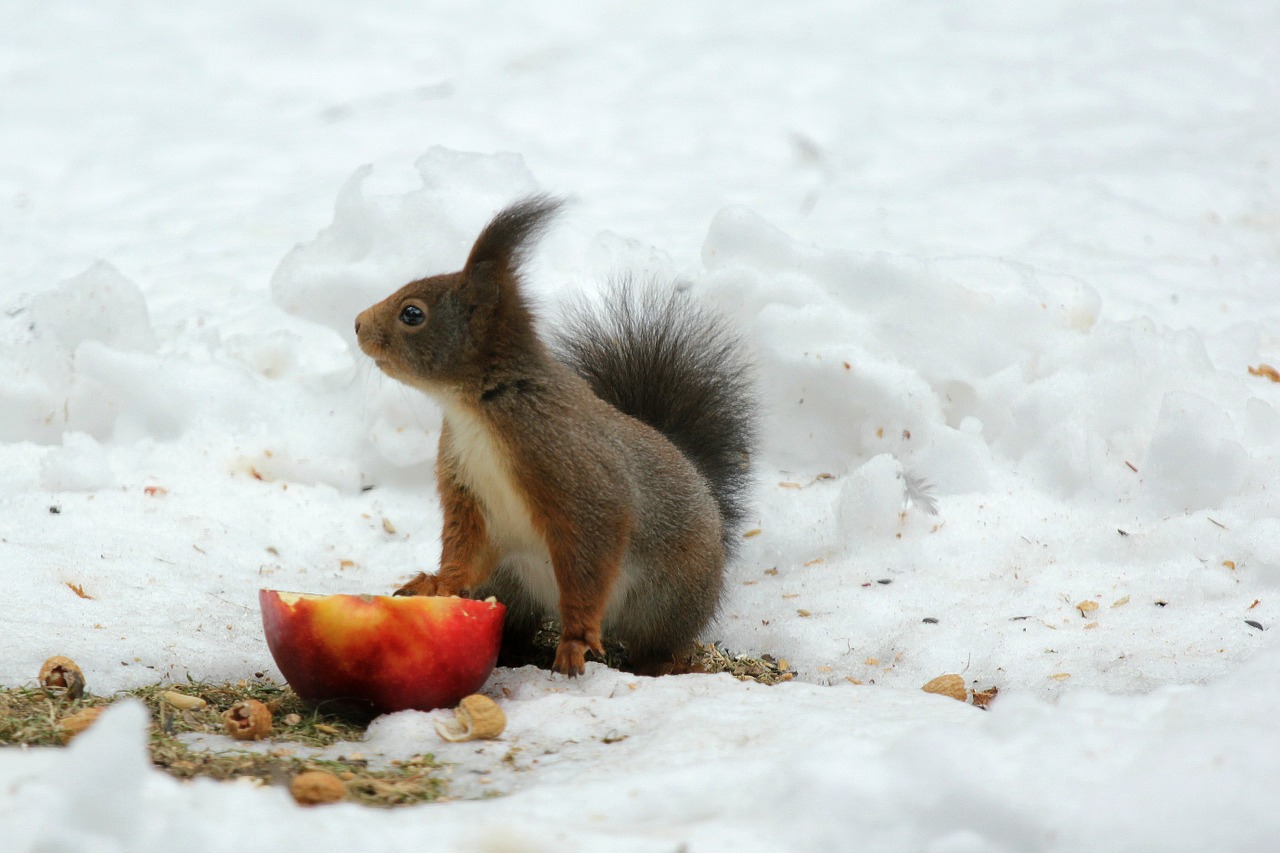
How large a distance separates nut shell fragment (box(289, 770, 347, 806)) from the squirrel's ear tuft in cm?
114

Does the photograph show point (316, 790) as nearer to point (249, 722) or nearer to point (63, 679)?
point (249, 722)

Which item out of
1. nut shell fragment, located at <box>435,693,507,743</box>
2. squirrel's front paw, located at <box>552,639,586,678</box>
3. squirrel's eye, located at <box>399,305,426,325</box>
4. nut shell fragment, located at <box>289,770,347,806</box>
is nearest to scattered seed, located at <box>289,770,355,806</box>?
nut shell fragment, located at <box>289,770,347,806</box>

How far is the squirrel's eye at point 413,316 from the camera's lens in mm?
2350

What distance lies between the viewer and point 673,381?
2.98m

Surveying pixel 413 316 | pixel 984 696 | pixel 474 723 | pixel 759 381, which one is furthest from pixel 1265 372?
pixel 474 723

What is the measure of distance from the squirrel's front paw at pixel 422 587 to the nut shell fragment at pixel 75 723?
610 millimetres

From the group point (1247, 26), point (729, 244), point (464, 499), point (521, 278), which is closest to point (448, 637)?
point (464, 499)

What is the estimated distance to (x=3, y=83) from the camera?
5664mm

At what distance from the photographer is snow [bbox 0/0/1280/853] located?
52.5 inches

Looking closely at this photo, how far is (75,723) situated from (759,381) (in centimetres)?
211

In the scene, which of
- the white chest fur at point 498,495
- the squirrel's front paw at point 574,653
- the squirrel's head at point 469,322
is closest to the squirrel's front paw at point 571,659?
the squirrel's front paw at point 574,653

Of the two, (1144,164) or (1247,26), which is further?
(1247,26)

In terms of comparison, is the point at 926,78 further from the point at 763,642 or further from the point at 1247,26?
the point at 763,642

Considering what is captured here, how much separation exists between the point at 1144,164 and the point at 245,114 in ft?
13.0
